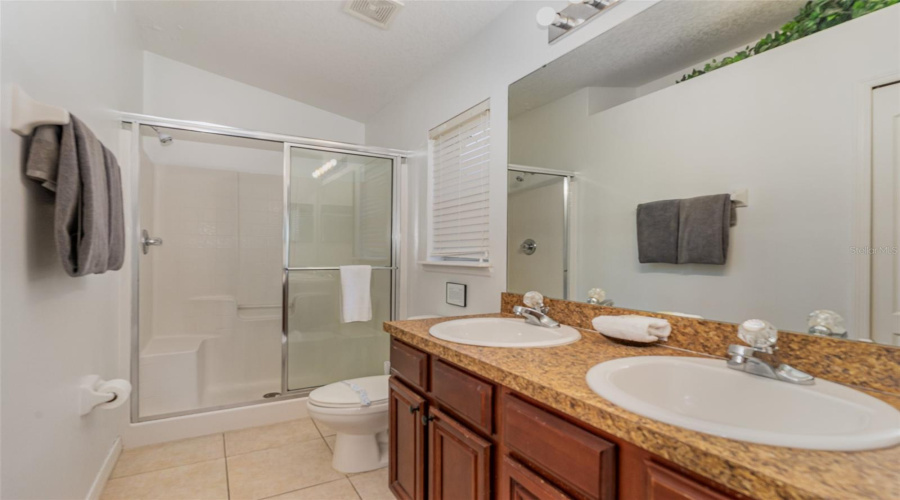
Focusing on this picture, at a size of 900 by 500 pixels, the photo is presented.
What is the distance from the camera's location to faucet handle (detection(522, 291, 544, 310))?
156 cm

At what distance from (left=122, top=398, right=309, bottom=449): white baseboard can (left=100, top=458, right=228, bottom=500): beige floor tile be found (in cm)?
36

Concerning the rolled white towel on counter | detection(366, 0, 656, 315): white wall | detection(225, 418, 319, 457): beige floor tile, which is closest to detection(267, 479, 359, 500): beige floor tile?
detection(225, 418, 319, 457): beige floor tile

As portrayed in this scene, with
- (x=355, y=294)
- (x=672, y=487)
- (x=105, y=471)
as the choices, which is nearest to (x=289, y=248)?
(x=355, y=294)

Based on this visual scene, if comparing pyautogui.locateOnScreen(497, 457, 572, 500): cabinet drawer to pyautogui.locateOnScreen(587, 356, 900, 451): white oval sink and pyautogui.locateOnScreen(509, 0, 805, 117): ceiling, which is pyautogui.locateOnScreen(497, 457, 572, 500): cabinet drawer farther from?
pyautogui.locateOnScreen(509, 0, 805, 117): ceiling

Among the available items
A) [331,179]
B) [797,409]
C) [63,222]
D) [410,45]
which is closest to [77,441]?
[63,222]

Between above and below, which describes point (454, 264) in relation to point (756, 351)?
above

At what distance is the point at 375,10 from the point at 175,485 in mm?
2585

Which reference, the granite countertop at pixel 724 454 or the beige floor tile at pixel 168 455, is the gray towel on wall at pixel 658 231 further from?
the beige floor tile at pixel 168 455

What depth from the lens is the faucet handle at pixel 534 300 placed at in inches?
61.4

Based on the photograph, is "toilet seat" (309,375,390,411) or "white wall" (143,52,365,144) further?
"white wall" (143,52,365,144)

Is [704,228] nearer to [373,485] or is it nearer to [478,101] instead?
[478,101]

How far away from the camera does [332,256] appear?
2.67 m

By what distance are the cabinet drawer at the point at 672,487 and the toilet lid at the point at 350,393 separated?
4.86 feet

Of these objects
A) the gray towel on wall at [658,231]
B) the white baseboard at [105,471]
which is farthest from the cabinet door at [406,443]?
the white baseboard at [105,471]
